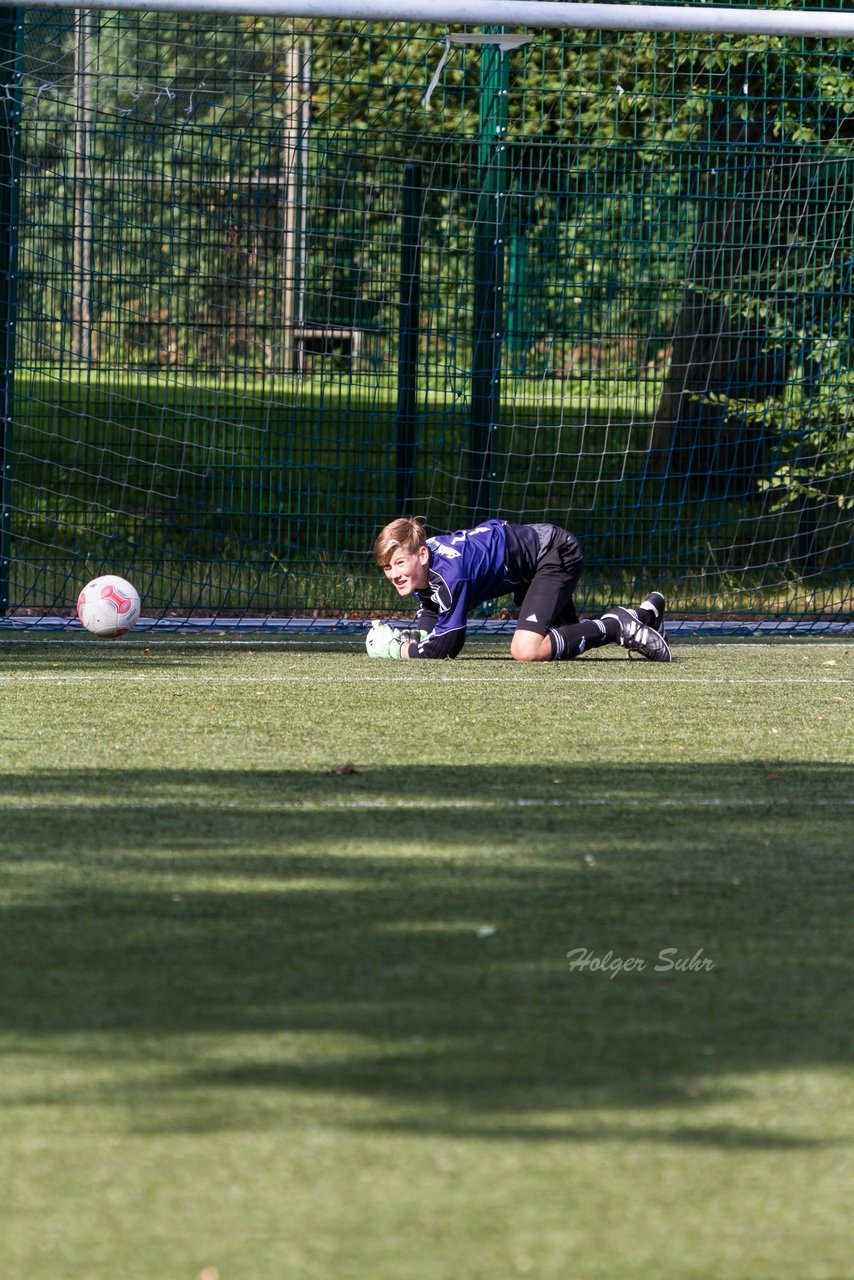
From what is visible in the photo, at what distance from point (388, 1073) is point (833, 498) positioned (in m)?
9.45

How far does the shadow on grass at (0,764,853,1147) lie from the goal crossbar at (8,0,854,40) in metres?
4.81

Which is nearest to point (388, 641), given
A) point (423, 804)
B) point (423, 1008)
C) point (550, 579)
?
point (550, 579)

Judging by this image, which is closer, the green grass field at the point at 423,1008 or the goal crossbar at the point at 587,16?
the green grass field at the point at 423,1008

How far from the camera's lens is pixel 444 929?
121 inches

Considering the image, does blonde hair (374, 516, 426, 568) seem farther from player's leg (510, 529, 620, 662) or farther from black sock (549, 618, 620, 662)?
black sock (549, 618, 620, 662)

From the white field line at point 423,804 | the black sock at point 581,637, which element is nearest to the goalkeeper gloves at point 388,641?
the black sock at point 581,637

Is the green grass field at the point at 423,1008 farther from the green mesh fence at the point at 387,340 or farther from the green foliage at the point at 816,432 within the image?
the green foliage at the point at 816,432

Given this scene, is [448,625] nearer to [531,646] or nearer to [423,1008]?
[531,646]

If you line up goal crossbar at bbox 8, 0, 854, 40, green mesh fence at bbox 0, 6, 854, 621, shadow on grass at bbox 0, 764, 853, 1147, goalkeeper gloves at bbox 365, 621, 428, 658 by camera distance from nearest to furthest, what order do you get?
1. shadow on grass at bbox 0, 764, 853, 1147
2. goalkeeper gloves at bbox 365, 621, 428, 658
3. goal crossbar at bbox 8, 0, 854, 40
4. green mesh fence at bbox 0, 6, 854, 621

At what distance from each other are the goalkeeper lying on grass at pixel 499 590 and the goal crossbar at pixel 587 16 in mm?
2470

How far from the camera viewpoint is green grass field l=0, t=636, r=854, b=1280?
189cm

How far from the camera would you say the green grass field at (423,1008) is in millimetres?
1888

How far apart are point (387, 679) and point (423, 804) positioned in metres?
2.66

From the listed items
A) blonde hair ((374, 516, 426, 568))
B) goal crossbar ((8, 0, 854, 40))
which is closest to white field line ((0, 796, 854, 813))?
blonde hair ((374, 516, 426, 568))
